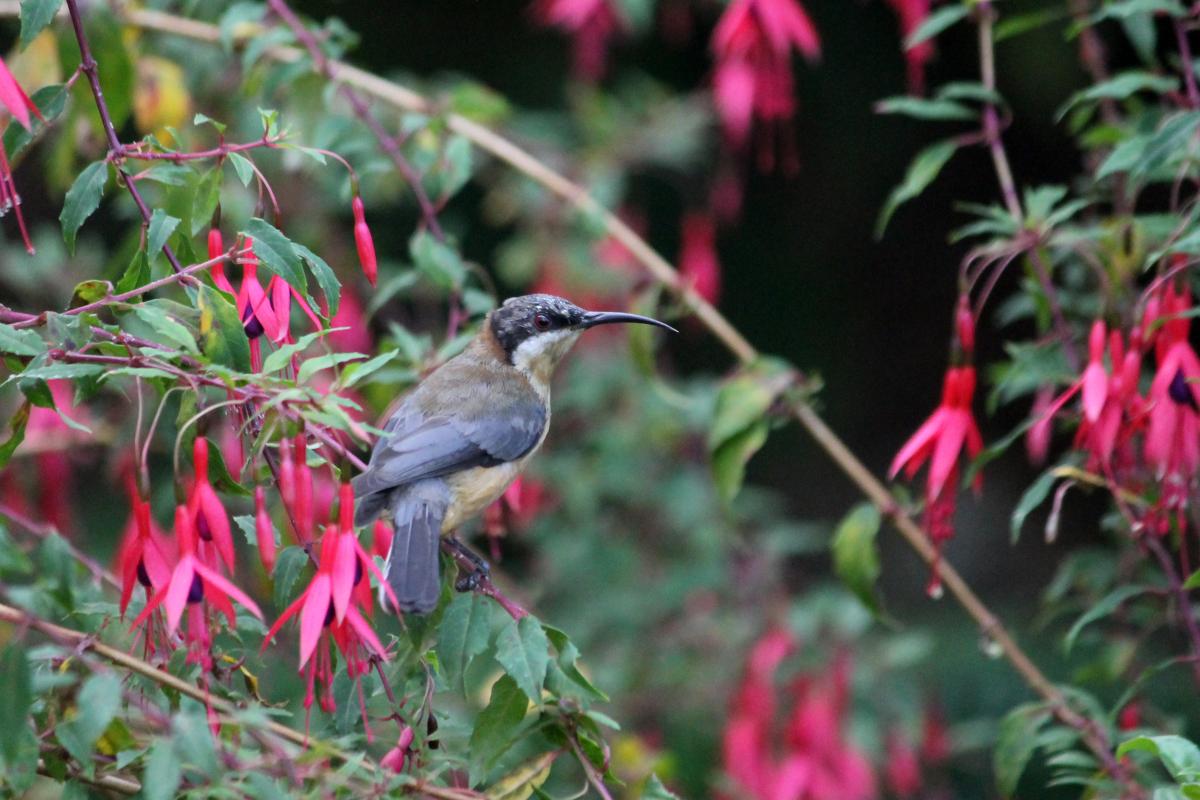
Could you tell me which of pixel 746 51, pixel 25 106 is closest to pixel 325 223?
pixel 746 51

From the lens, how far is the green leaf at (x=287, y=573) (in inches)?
66.8

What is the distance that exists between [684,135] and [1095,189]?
1.86 m

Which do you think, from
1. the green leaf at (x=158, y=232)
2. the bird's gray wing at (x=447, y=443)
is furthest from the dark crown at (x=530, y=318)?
the green leaf at (x=158, y=232)

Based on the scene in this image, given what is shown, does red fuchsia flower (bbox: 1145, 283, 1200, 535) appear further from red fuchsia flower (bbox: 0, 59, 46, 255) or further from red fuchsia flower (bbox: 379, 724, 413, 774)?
red fuchsia flower (bbox: 0, 59, 46, 255)

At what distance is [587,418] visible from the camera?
4.22 metres

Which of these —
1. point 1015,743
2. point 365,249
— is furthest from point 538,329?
point 1015,743

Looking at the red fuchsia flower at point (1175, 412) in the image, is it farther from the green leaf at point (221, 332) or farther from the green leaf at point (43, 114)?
the green leaf at point (43, 114)

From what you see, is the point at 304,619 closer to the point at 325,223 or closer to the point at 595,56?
the point at 595,56

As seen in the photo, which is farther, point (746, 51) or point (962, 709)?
point (962, 709)

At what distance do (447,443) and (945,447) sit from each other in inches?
35.2

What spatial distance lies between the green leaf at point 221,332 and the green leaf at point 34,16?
0.41 metres

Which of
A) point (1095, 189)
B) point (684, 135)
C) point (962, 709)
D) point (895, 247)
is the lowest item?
point (962, 709)

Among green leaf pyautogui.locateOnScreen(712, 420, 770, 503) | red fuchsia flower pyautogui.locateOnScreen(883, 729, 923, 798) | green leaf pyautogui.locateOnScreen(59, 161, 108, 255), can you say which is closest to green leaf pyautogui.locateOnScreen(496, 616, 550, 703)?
green leaf pyautogui.locateOnScreen(59, 161, 108, 255)

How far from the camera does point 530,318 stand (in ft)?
9.99
